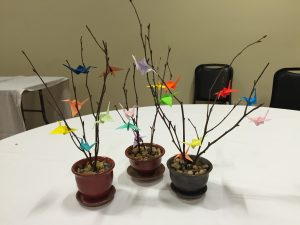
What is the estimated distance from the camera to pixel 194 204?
71 centimetres

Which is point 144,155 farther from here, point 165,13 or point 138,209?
point 165,13

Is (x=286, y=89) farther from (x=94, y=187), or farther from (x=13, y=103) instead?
(x=13, y=103)

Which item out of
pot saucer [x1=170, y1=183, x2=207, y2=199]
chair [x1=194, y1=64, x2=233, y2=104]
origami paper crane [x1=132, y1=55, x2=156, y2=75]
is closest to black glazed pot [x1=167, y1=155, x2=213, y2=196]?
pot saucer [x1=170, y1=183, x2=207, y2=199]

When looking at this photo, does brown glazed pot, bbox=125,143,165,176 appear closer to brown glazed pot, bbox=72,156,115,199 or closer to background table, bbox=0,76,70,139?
brown glazed pot, bbox=72,156,115,199

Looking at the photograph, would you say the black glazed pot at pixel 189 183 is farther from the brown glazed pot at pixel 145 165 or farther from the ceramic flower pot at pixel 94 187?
the ceramic flower pot at pixel 94 187

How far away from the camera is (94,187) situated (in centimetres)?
69

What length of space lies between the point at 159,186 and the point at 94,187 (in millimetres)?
206

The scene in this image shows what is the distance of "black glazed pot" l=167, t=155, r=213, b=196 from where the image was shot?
2.29 ft

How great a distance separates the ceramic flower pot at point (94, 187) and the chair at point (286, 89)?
A: 1.61 m

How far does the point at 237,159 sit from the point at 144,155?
368 millimetres

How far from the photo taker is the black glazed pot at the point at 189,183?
0.70 metres

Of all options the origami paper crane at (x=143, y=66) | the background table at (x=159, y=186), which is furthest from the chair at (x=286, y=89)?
the origami paper crane at (x=143, y=66)

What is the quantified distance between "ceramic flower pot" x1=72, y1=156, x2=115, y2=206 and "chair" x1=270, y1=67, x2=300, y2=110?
1.61 metres

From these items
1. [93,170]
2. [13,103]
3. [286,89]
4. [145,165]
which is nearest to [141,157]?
[145,165]
